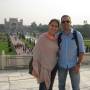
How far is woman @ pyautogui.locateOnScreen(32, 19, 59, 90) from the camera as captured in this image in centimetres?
474

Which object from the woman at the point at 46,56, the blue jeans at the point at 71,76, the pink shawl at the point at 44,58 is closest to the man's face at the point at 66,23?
the woman at the point at 46,56

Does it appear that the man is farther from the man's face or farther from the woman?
the woman

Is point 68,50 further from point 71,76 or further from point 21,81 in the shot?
point 21,81

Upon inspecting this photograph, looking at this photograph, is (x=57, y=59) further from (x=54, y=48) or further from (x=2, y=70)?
(x=2, y=70)

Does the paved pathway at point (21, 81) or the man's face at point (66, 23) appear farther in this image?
the paved pathway at point (21, 81)

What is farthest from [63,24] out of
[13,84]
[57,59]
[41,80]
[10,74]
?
[10,74]

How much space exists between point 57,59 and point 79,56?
348mm

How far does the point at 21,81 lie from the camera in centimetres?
897

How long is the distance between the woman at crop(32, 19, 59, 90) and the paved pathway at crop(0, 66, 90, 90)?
3.06 meters

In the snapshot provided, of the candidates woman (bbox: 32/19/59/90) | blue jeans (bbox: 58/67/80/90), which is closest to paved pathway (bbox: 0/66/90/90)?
blue jeans (bbox: 58/67/80/90)

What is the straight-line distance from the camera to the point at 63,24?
4781mm

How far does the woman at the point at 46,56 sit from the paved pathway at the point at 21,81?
306 centimetres

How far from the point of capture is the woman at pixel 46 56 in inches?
187

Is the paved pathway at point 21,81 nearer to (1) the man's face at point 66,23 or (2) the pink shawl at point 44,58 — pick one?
(2) the pink shawl at point 44,58
